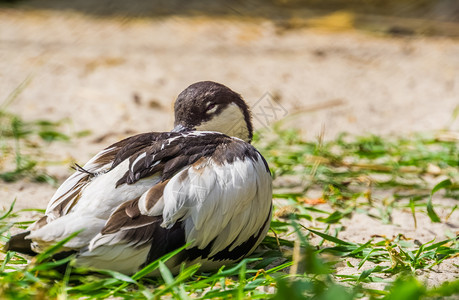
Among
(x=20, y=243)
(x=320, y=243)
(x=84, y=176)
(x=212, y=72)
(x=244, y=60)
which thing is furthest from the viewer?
(x=244, y=60)

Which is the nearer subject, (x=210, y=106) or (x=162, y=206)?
(x=162, y=206)

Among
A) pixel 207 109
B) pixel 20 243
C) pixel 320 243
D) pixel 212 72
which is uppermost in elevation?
pixel 207 109

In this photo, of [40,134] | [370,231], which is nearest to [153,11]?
[40,134]

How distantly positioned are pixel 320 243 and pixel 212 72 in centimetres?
299

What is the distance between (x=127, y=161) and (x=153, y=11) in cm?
472

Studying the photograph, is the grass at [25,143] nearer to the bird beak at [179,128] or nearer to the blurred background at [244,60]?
the blurred background at [244,60]

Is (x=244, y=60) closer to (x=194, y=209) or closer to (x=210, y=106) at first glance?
(x=210, y=106)

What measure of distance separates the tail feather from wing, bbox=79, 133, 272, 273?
18 cm

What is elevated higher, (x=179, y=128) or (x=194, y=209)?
(x=179, y=128)

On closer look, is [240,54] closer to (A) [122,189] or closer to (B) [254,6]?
(B) [254,6]

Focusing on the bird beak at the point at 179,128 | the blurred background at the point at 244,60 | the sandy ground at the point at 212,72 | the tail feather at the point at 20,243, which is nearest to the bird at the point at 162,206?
the tail feather at the point at 20,243

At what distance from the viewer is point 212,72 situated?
5.14 m

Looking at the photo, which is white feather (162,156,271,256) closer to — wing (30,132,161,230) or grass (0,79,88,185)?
wing (30,132,161,230)

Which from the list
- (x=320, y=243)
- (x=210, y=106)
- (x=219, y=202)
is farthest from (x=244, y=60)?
(x=219, y=202)
